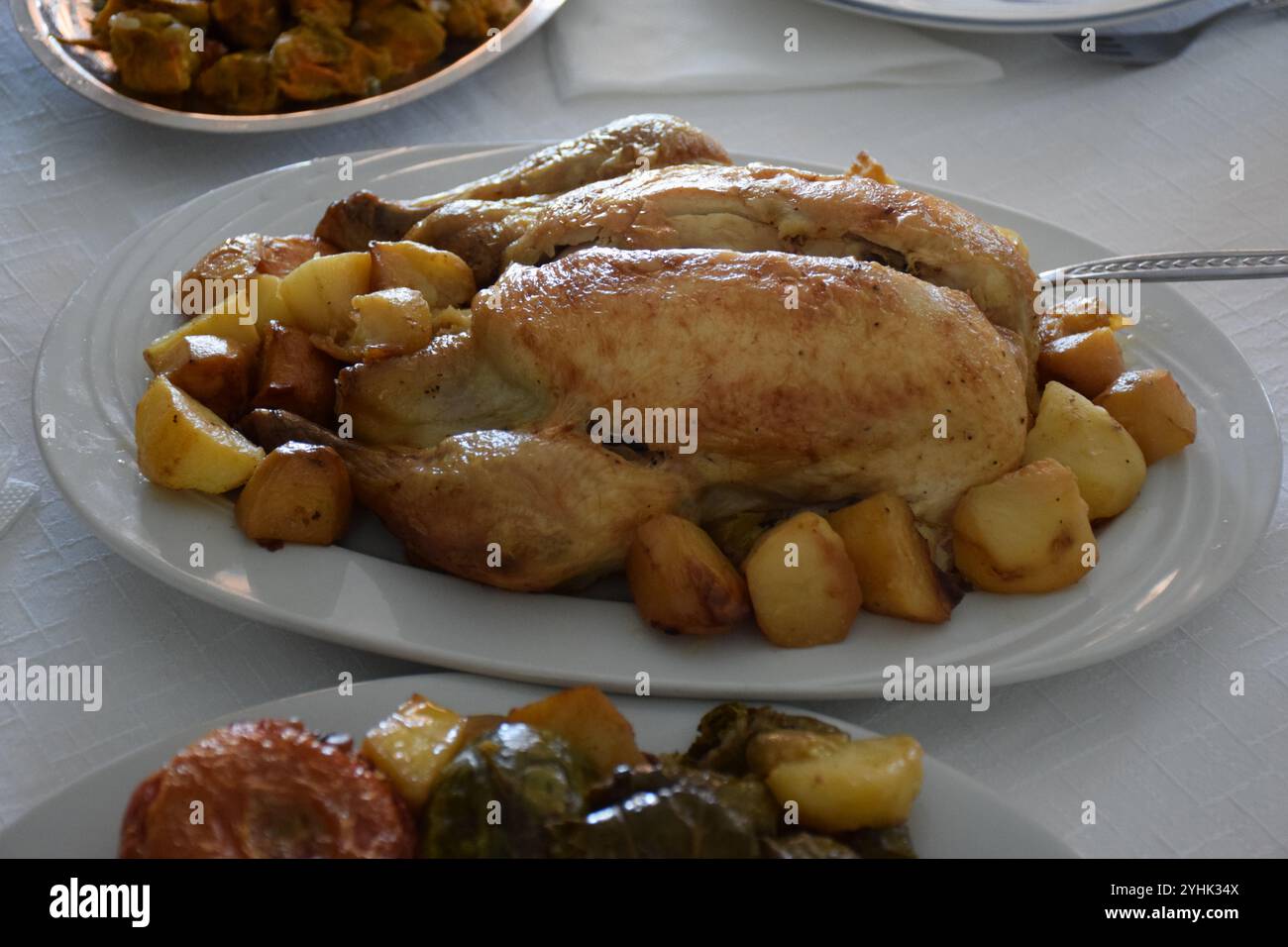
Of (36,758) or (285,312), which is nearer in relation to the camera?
(36,758)

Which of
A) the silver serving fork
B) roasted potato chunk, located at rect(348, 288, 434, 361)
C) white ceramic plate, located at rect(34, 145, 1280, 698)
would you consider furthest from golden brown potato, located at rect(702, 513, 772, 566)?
the silver serving fork

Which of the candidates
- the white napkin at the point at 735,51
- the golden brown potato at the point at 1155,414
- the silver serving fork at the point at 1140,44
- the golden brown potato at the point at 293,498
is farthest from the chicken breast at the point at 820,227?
the silver serving fork at the point at 1140,44

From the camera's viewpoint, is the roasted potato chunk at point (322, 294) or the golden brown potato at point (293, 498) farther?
the roasted potato chunk at point (322, 294)

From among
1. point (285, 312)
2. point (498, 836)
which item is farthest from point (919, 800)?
point (285, 312)

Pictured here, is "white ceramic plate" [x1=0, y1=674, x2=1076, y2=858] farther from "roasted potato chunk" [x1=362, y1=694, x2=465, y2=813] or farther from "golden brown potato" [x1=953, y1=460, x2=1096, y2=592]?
"golden brown potato" [x1=953, y1=460, x2=1096, y2=592]

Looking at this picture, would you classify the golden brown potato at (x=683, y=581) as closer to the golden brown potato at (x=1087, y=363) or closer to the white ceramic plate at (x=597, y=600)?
the white ceramic plate at (x=597, y=600)

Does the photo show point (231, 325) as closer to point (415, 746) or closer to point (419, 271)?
point (419, 271)
